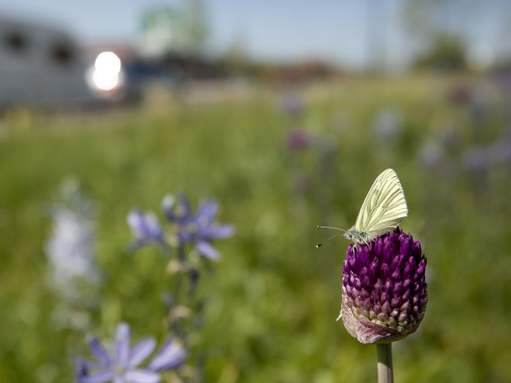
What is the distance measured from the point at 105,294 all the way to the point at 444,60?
2418cm

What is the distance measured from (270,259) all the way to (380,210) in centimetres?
242

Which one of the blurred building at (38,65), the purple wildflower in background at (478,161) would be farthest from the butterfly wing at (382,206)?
the blurred building at (38,65)

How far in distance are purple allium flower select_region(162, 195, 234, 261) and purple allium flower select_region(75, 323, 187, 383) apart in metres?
0.21

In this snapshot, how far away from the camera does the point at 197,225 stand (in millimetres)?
926

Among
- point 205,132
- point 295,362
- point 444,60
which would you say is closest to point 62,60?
point 205,132

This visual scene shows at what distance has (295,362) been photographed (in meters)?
1.88

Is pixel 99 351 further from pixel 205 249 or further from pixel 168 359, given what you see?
pixel 205 249

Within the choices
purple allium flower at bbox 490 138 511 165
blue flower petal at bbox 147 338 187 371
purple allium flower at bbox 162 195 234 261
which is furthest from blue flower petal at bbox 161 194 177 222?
purple allium flower at bbox 490 138 511 165

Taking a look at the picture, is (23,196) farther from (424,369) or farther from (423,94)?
(423,94)

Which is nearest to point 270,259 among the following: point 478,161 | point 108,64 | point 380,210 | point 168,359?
point 478,161

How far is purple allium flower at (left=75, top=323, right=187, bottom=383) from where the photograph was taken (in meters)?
0.64

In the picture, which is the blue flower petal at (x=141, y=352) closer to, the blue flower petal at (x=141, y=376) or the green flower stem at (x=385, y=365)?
the blue flower petal at (x=141, y=376)

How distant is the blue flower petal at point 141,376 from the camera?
629 mm

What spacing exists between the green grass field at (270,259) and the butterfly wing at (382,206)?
1.91 feet
